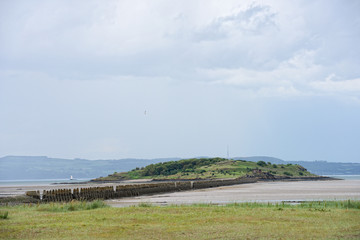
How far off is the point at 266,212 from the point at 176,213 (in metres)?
4.99

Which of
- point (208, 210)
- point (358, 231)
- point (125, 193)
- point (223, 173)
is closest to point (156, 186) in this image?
point (125, 193)

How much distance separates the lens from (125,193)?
184ft

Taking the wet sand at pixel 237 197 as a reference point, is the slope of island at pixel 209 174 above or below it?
above

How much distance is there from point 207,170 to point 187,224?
130244mm

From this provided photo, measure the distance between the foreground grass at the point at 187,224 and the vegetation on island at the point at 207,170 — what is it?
110 m

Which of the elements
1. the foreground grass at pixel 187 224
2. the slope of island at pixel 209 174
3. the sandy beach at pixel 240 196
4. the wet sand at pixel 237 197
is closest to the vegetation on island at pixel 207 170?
the slope of island at pixel 209 174

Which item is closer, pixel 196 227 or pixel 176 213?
pixel 196 227

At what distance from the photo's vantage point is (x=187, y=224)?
2214cm

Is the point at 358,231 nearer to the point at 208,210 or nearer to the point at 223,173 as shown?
the point at 208,210

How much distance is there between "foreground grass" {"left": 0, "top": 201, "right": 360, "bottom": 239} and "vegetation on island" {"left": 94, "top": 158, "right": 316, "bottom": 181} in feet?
360

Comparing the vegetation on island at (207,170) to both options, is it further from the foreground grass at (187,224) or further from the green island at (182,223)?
the foreground grass at (187,224)

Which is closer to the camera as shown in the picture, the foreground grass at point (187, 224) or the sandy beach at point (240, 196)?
the foreground grass at point (187, 224)

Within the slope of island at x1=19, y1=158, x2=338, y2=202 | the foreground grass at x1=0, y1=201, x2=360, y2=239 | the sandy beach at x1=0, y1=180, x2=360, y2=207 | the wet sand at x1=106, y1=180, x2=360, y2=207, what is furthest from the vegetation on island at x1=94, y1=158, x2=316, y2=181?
the foreground grass at x1=0, y1=201, x2=360, y2=239

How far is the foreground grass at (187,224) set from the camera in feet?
62.3
